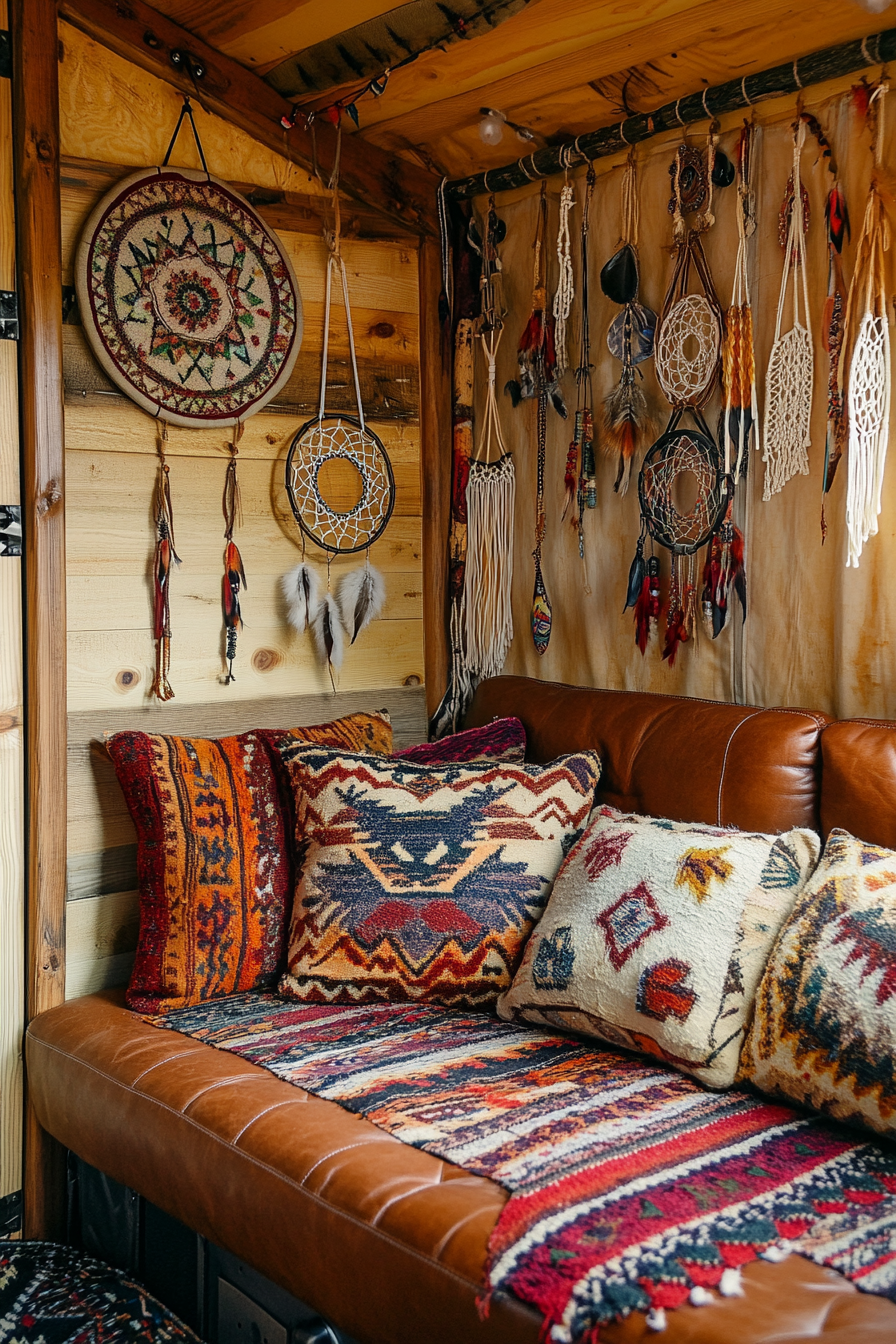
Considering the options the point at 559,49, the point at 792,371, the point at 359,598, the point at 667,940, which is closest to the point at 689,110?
the point at 559,49

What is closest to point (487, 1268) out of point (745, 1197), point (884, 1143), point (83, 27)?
point (745, 1197)

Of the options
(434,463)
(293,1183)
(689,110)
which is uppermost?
(689,110)

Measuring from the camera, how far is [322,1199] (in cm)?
133

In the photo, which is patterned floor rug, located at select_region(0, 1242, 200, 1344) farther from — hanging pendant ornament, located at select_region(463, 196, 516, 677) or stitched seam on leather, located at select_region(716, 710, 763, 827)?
hanging pendant ornament, located at select_region(463, 196, 516, 677)

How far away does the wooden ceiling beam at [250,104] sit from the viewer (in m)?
2.03

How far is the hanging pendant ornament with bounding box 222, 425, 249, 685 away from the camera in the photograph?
7.43 feet

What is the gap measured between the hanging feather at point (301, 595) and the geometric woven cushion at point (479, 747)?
1.27 ft

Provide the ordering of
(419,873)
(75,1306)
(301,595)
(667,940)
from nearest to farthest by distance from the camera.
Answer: (667,940)
(75,1306)
(419,873)
(301,595)

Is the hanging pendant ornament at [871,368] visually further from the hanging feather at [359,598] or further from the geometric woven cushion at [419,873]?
the hanging feather at [359,598]

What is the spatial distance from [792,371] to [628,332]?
40cm

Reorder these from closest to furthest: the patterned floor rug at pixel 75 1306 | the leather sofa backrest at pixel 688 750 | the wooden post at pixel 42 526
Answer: the patterned floor rug at pixel 75 1306 < the leather sofa backrest at pixel 688 750 < the wooden post at pixel 42 526

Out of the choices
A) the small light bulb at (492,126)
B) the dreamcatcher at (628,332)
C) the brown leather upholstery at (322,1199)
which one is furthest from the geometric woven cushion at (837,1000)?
the small light bulb at (492,126)

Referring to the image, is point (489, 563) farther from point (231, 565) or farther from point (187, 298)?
point (187, 298)

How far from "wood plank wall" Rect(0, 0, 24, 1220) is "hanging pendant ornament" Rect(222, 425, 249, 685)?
1.39ft
